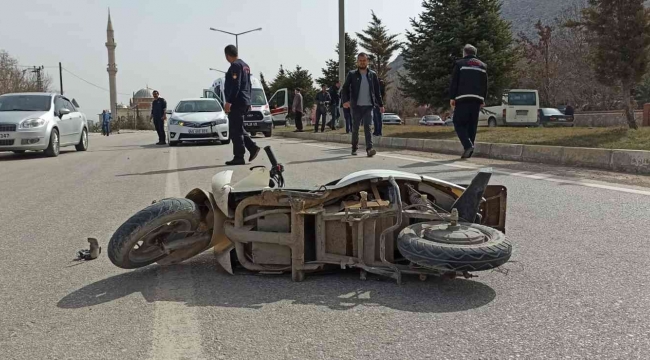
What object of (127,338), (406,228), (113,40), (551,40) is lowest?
(127,338)

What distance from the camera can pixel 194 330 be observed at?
8.54 ft

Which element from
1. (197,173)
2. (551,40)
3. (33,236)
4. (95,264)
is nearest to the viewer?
(95,264)

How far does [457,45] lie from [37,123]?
19486 millimetres

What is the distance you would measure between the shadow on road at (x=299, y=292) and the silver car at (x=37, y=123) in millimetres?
10693

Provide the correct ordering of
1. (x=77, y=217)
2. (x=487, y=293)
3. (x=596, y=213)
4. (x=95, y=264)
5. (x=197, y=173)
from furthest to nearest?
(x=197, y=173)
(x=77, y=217)
(x=596, y=213)
(x=95, y=264)
(x=487, y=293)

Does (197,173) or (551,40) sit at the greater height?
(551,40)

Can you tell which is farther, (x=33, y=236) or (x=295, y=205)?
(x=33, y=236)

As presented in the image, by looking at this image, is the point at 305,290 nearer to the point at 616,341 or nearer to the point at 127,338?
the point at 127,338

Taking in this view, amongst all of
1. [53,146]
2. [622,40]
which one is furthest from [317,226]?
[622,40]

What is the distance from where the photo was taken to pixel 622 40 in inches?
514

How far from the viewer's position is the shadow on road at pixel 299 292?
2.90m

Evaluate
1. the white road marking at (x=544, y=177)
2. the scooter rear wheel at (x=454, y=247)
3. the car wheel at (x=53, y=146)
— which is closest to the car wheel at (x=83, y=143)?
the car wheel at (x=53, y=146)

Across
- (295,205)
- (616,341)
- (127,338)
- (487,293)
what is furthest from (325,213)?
(616,341)

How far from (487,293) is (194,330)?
5.11 feet
